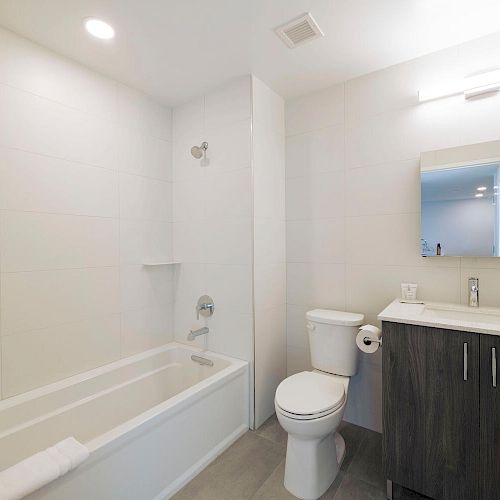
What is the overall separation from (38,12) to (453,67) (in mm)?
2245

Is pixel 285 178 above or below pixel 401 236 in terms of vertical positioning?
above

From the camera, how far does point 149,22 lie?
1.58 m

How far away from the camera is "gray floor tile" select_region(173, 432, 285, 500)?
1.57 metres

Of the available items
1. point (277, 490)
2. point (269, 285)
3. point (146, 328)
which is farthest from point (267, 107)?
point (277, 490)

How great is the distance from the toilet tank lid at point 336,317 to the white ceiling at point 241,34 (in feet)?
5.28

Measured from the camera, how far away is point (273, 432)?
6.84 feet

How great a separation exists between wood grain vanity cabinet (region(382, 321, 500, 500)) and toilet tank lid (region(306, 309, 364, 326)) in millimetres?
424

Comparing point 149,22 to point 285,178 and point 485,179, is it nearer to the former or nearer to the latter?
point 285,178

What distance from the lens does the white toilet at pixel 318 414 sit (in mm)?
1530

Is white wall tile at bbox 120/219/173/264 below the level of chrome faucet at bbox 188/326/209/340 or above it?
above

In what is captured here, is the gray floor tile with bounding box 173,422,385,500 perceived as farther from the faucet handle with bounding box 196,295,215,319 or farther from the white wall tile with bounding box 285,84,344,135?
the white wall tile with bounding box 285,84,344,135

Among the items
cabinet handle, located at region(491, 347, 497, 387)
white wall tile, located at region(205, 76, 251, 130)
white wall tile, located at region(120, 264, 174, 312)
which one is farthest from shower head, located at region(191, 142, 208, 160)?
cabinet handle, located at region(491, 347, 497, 387)

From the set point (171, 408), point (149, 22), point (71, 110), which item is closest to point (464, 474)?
point (171, 408)

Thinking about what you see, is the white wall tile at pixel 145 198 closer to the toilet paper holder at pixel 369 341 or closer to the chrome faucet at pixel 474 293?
the toilet paper holder at pixel 369 341
